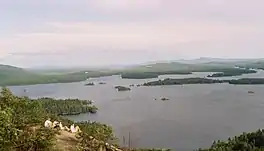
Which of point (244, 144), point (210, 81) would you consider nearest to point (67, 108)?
point (244, 144)

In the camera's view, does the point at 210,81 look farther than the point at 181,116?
Yes

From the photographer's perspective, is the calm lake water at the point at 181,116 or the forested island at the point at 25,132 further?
the calm lake water at the point at 181,116

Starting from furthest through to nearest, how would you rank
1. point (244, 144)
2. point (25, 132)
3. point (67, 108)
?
point (67, 108) < point (244, 144) < point (25, 132)

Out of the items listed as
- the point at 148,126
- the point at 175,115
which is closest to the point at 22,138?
the point at 148,126

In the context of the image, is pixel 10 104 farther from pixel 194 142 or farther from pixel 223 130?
pixel 223 130

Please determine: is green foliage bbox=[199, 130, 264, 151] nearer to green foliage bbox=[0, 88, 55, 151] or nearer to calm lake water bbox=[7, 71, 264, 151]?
calm lake water bbox=[7, 71, 264, 151]

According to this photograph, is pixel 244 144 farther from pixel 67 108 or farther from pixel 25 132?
pixel 67 108

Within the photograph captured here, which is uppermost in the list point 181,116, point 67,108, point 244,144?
point 67,108

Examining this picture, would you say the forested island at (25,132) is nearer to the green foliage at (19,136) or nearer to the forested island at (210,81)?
the green foliage at (19,136)

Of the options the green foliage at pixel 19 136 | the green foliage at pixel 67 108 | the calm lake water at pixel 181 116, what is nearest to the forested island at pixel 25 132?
the green foliage at pixel 19 136

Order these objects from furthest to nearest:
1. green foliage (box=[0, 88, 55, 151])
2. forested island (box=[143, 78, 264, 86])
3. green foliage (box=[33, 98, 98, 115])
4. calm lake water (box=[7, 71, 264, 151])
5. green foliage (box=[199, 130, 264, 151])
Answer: forested island (box=[143, 78, 264, 86])
green foliage (box=[33, 98, 98, 115])
calm lake water (box=[7, 71, 264, 151])
green foliage (box=[199, 130, 264, 151])
green foliage (box=[0, 88, 55, 151])

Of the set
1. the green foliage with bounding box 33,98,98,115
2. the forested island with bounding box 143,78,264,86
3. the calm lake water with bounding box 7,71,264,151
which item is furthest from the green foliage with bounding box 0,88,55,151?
the forested island with bounding box 143,78,264,86
